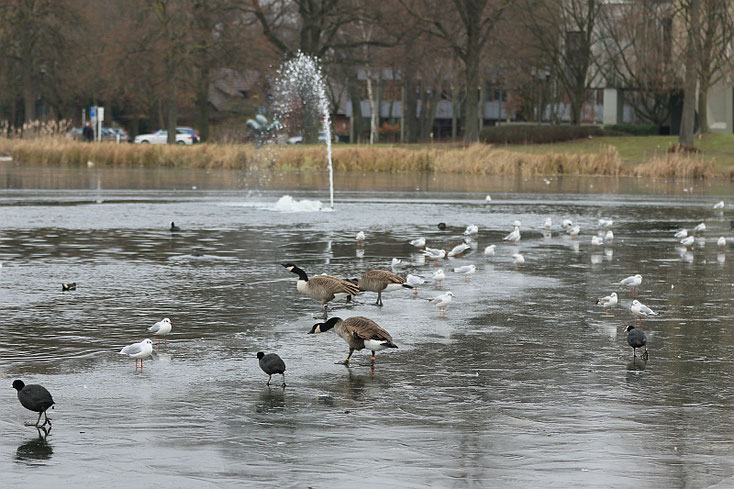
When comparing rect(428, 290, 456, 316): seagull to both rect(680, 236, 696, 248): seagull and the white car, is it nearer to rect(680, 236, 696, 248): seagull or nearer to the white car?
rect(680, 236, 696, 248): seagull

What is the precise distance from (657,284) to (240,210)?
582 inches

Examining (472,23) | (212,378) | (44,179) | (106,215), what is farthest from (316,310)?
(472,23)

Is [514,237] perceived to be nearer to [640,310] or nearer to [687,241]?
[687,241]

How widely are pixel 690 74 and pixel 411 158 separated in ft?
48.9

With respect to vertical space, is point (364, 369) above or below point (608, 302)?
below

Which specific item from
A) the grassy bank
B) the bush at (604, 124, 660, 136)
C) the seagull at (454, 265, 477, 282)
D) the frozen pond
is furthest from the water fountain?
the seagull at (454, 265, 477, 282)

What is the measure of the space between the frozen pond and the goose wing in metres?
0.33

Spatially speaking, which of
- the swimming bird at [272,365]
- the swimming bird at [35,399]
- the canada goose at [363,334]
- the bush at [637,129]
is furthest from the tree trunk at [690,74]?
the swimming bird at [35,399]

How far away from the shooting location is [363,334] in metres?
9.18

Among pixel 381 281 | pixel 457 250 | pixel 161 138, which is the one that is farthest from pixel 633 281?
pixel 161 138

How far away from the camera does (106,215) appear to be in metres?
25.6

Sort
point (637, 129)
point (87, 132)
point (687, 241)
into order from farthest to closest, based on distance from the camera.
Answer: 1. point (637, 129)
2. point (87, 132)
3. point (687, 241)

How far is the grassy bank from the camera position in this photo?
157 ft

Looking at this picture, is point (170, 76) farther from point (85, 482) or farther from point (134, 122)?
point (85, 482)
